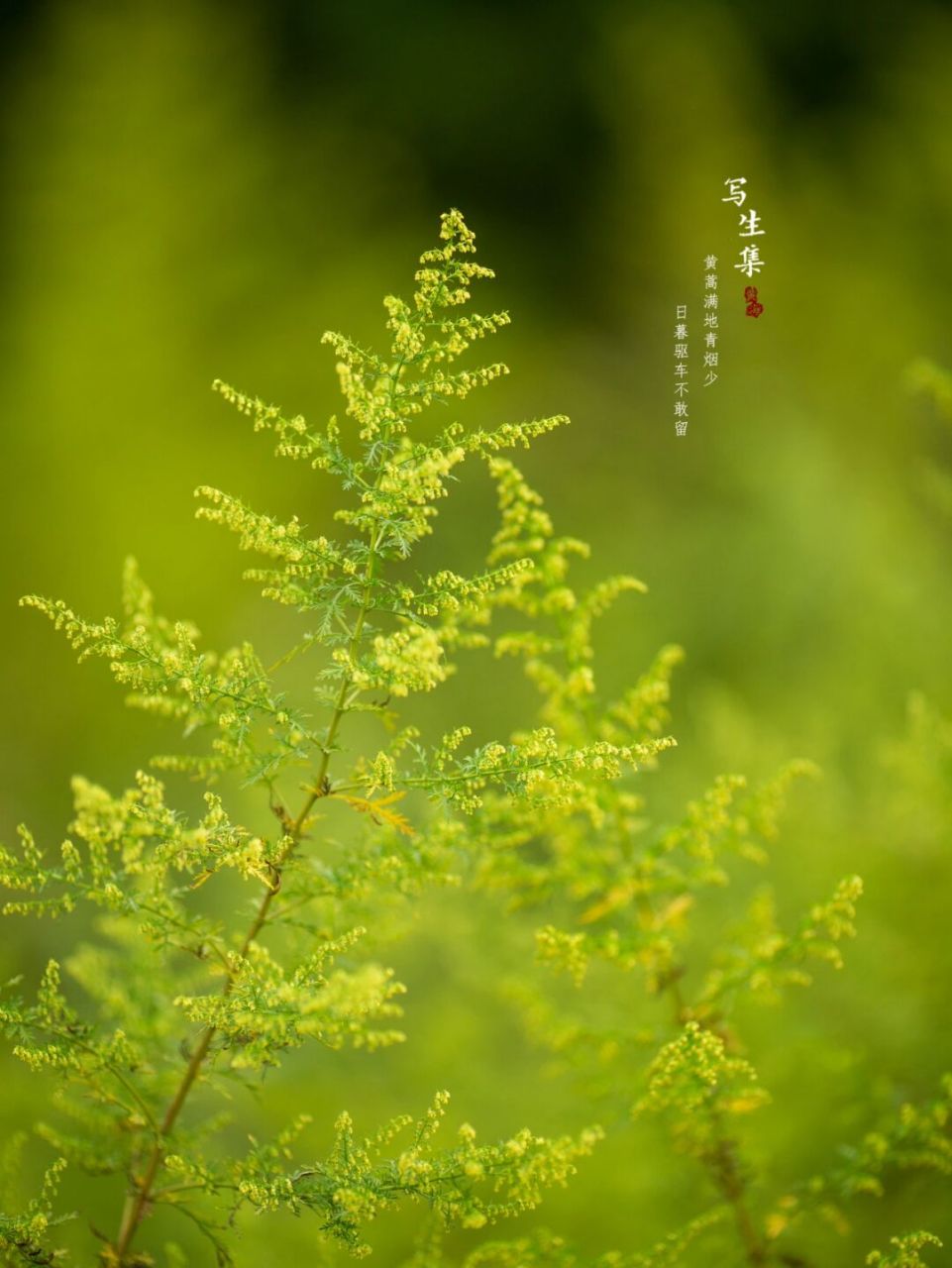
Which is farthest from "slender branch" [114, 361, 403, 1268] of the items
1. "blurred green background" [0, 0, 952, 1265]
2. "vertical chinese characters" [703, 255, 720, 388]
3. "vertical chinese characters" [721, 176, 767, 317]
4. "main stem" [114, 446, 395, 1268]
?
"vertical chinese characters" [703, 255, 720, 388]

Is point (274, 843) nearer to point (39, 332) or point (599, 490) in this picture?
point (39, 332)

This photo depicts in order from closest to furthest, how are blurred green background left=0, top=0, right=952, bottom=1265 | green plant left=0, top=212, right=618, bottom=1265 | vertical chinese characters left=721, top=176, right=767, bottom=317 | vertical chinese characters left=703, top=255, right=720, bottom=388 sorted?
green plant left=0, top=212, right=618, bottom=1265 < blurred green background left=0, top=0, right=952, bottom=1265 < vertical chinese characters left=721, top=176, right=767, bottom=317 < vertical chinese characters left=703, top=255, right=720, bottom=388

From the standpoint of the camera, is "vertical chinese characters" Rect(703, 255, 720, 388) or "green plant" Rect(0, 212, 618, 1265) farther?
"vertical chinese characters" Rect(703, 255, 720, 388)

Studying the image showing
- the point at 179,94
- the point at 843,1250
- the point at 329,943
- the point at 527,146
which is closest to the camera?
the point at 329,943

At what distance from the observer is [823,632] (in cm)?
421

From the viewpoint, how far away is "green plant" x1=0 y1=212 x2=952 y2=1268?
4.24ft

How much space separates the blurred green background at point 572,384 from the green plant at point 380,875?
1.85 ft

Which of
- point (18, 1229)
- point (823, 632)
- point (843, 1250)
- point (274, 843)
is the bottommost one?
point (18, 1229)

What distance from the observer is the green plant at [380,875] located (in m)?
1.29

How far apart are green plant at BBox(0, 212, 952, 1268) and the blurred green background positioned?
0.56 m

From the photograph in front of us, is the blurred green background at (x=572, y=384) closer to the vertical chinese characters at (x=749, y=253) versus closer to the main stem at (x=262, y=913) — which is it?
the vertical chinese characters at (x=749, y=253)

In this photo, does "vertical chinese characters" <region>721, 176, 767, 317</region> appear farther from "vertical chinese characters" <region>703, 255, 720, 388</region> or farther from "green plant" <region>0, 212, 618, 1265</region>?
"green plant" <region>0, 212, 618, 1265</region>

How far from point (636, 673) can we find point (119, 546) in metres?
2.26

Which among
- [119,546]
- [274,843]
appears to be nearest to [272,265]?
[119,546]
